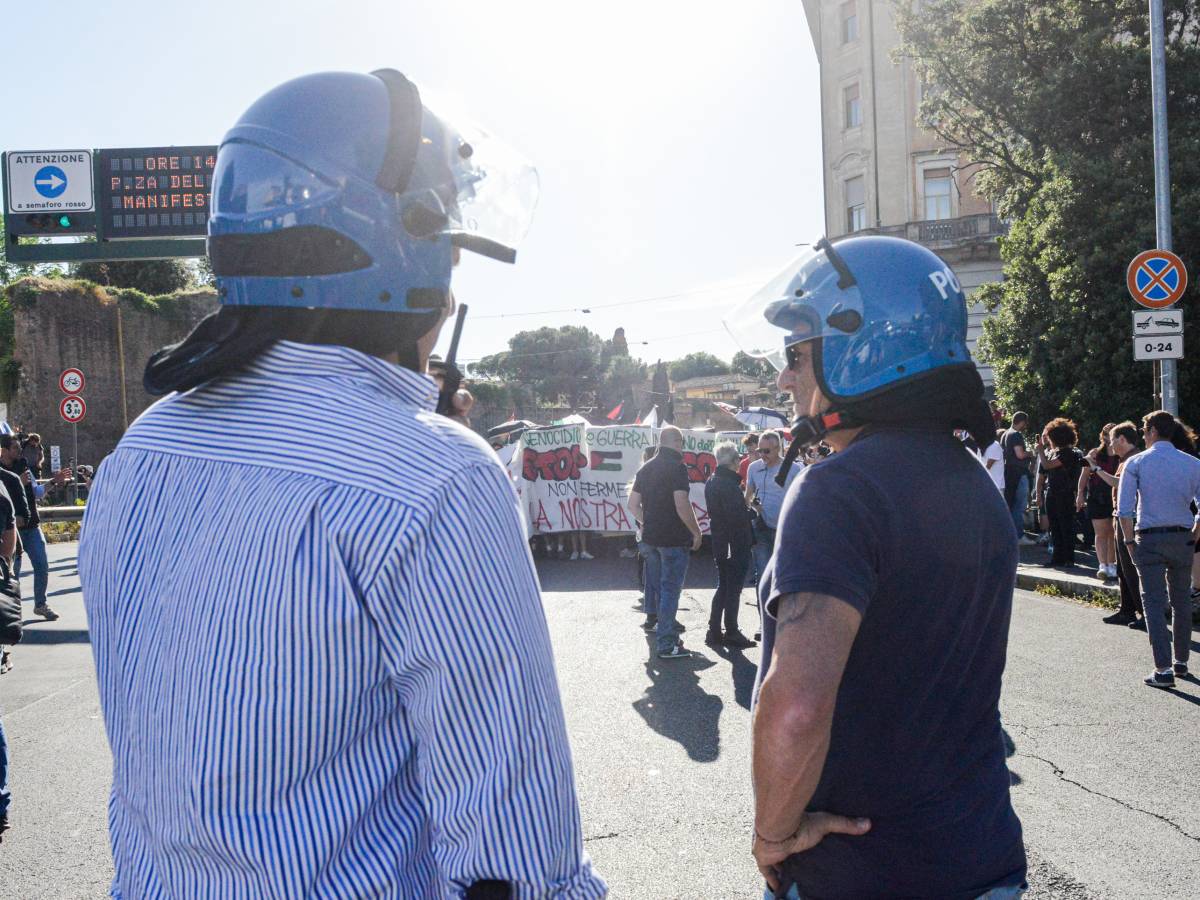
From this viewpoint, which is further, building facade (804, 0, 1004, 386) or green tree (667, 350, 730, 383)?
green tree (667, 350, 730, 383)

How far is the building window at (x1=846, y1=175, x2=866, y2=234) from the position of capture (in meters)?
37.5

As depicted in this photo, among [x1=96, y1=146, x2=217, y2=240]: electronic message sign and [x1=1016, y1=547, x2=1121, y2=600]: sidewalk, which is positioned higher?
[x1=96, y1=146, x2=217, y2=240]: electronic message sign

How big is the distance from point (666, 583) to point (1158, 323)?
664 centimetres

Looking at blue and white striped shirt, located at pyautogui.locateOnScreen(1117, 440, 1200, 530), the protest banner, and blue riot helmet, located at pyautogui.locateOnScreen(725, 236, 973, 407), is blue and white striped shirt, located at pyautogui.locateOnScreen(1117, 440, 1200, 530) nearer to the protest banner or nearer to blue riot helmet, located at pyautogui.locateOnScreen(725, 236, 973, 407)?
blue riot helmet, located at pyautogui.locateOnScreen(725, 236, 973, 407)

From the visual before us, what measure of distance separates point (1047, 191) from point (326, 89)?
19796mm

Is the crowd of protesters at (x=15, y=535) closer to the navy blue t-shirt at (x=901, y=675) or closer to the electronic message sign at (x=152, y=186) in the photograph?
the navy blue t-shirt at (x=901, y=675)

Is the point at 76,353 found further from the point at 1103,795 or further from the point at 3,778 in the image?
the point at 1103,795

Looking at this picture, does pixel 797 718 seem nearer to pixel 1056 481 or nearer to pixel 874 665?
pixel 874 665

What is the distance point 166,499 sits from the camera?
1314 mm

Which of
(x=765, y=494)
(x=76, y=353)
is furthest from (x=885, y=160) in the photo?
(x=765, y=494)

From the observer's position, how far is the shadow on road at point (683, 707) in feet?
19.5

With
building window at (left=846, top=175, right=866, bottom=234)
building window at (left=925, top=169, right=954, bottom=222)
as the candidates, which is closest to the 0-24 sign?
building window at (left=925, top=169, right=954, bottom=222)

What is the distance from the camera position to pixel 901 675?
5.80 ft

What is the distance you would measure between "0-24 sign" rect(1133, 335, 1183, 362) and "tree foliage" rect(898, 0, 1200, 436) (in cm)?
630
